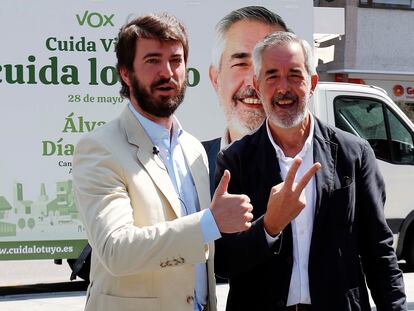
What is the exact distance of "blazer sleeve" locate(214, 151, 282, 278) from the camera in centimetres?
253

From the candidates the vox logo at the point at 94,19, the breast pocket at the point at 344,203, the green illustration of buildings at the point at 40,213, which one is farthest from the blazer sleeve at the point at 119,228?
the vox logo at the point at 94,19

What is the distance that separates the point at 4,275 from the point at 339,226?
7.08 metres

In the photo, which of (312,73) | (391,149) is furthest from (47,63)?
(312,73)

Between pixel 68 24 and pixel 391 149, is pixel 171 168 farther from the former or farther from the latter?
pixel 391 149

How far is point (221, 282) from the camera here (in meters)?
7.66

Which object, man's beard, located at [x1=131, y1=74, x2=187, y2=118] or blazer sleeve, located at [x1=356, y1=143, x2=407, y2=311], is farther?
blazer sleeve, located at [x1=356, y1=143, x2=407, y2=311]

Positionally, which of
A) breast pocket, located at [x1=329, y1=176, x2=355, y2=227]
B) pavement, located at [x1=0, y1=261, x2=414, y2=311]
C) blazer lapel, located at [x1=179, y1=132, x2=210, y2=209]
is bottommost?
pavement, located at [x1=0, y1=261, x2=414, y2=311]

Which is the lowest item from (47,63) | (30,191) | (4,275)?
(4,275)

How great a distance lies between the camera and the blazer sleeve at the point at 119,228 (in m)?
2.23

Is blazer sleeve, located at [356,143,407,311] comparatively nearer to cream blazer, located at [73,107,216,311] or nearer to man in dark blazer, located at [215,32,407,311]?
man in dark blazer, located at [215,32,407,311]

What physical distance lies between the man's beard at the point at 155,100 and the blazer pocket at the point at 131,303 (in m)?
0.65

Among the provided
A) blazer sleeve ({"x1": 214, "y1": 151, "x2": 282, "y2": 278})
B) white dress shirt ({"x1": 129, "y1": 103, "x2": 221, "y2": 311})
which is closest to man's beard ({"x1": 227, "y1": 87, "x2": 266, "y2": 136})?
blazer sleeve ({"x1": 214, "y1": 151, "x2": 282, "y2": 278})

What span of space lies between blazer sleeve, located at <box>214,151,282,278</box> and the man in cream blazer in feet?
0.18

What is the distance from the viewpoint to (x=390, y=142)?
8.18m
